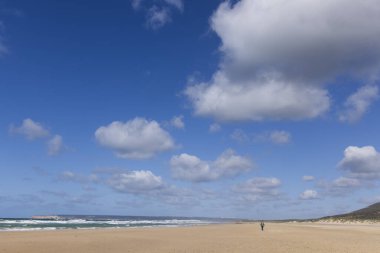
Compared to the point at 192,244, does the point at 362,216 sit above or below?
above

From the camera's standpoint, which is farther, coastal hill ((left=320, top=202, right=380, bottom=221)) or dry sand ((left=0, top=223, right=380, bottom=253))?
coastal hill ((left=320, top=202, right=380, bottom=221))

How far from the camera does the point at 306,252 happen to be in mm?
26375

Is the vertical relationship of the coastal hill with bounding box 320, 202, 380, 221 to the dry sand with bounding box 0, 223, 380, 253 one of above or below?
above

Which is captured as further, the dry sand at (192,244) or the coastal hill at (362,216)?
the coastal hill at (362,216)

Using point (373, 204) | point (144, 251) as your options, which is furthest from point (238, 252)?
point (373, 204)

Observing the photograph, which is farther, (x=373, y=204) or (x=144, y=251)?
(x=373, y=204)

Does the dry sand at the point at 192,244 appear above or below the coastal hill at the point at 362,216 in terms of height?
below

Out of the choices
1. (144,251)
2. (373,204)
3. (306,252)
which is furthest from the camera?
(373,204)

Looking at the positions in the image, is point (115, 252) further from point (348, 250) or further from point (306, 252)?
point (348, 250)

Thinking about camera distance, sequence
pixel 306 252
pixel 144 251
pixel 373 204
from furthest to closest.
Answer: pixel 373 204
pixel 144 251
pixel 306 252

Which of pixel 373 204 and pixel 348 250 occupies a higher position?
pixel 373 204

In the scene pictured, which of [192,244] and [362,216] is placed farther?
[362,216]

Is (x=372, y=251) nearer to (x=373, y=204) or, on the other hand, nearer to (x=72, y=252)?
(x=72, y=252)

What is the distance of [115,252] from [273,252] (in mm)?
10211
